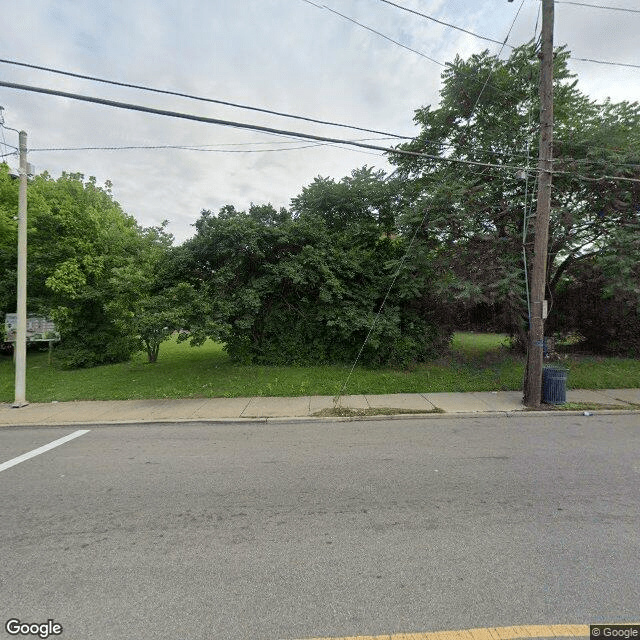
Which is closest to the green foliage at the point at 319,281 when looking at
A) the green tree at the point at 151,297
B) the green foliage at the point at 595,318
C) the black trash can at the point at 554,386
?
the green tree at the point at 151,297

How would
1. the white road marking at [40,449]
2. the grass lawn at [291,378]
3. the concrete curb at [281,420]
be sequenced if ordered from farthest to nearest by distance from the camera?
the grass lawn at [291,378]
the concrete curb at [281,420]
the white road marking at [40,449]

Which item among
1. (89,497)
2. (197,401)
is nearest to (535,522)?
(89,497)

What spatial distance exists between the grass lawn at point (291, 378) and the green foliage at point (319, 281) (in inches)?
31.8

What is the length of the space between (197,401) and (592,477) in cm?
747

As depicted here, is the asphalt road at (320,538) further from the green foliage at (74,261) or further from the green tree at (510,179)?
the green foliage at (74,261)

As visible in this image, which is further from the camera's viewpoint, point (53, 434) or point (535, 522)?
point (53, 434)

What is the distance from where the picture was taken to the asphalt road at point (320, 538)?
2.19 meters

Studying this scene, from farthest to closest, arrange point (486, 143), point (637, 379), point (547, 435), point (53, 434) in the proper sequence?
point (486, 143)
point (637, 379)
point (53, 434)
point (547, 435)

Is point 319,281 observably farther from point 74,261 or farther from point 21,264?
point 74,261

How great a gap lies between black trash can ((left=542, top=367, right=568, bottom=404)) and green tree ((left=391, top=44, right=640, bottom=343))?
2.00m

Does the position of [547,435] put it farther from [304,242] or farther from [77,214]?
[77,214]

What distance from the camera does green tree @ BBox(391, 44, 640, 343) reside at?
8859 millimetres

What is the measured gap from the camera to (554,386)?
24.8 ft

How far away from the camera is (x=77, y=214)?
462 inches
